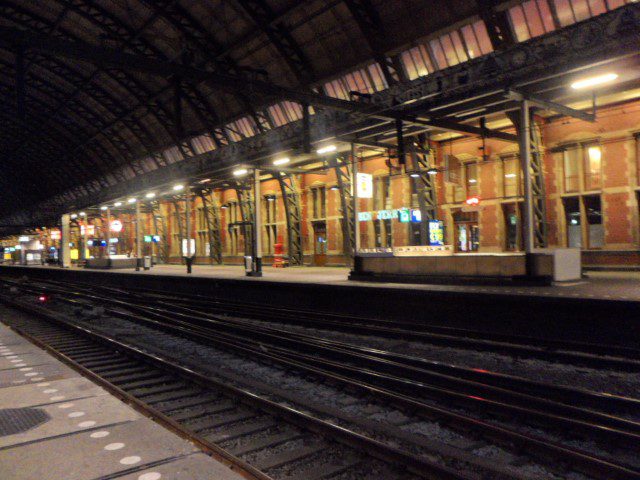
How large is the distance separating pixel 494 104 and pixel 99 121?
36.2m

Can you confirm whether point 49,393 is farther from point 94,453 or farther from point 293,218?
point 293,218

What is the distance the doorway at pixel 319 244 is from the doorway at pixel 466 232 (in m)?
9.50

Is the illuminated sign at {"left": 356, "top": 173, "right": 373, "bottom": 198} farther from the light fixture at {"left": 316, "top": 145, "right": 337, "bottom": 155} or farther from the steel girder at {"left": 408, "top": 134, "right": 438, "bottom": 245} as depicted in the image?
the steel girder at {"left": 408, "top": 134, "right": 438, "bottom": 245}

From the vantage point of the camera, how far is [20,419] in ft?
16.5

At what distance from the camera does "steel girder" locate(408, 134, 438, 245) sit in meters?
21.6

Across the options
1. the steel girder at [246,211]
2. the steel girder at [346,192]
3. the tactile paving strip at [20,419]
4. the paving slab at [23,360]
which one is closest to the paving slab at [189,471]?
the tactile paving strip at [20,419]

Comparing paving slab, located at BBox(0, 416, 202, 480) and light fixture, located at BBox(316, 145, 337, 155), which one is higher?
light fixture, located at BBox(316, 145, 337, 155)

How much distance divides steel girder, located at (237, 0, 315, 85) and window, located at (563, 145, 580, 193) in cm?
1334

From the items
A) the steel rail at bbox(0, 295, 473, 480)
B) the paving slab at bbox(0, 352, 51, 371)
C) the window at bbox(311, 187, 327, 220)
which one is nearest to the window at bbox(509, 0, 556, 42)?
the window at bbox(311, 187, 327, 220)

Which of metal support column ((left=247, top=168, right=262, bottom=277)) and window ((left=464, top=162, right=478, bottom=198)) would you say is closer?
metal support column ((left=247, top=168, right=262, bottom=277))

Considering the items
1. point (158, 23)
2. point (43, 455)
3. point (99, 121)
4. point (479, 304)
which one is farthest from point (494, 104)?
point (99, 121)

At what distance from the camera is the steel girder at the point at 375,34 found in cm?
2167

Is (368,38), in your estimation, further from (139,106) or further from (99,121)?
(99,121)

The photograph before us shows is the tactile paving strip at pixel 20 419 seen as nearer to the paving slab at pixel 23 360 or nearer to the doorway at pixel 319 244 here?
the paving slab at pixel 23 360
